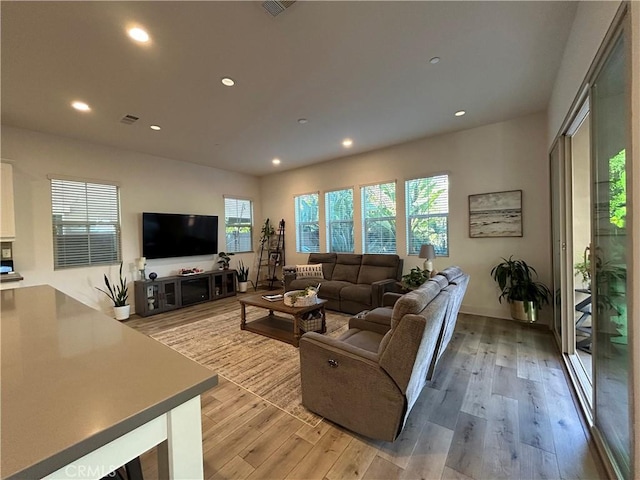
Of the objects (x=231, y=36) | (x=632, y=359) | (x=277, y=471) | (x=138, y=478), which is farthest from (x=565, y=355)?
(x=231, y=36)

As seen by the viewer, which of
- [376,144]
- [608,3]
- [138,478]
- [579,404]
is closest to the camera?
[138,478]

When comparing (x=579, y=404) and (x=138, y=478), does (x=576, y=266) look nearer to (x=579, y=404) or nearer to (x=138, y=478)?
(x=579, y=404)

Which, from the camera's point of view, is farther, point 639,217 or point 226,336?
point 226,336

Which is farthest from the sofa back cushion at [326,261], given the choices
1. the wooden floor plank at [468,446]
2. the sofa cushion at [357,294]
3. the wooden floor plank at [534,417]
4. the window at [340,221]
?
the wooden floor plank at [468,446]

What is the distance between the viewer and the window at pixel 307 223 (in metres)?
6.23

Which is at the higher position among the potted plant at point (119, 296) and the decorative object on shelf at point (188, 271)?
the decorative object on shelf at point (188, 271)

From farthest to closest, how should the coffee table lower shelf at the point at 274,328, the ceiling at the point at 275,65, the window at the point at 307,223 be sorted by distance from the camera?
1. the window at the point at 307,223
2. the coffee table lower shelf at the point at 274,328
3. the ceiling at the point at 275,65

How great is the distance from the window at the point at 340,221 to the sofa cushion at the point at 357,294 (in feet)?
4.48

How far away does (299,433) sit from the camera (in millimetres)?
1814

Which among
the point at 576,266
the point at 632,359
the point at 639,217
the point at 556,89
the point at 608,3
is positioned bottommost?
the point at 632,359

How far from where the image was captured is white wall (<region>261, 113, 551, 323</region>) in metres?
3.75

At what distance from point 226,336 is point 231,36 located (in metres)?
3.24

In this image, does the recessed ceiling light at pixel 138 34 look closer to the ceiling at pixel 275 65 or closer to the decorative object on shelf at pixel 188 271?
the ceiling at pixel 275 65

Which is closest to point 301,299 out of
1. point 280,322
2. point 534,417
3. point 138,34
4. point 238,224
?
point 280,322
